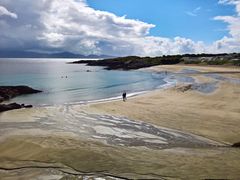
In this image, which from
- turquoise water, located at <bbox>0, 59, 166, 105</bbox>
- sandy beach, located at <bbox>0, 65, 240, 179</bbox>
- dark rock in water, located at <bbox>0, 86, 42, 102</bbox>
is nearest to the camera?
sandy beach, located at <bbox>0, 65, 240, 179</bbox>

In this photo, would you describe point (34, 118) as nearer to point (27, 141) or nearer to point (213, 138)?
point (27, 141)

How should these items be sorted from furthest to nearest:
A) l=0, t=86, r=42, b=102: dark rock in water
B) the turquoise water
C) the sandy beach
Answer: l=0, t=86, r=42, b=102: dark rock in water < the turquoise water < the sandy beach

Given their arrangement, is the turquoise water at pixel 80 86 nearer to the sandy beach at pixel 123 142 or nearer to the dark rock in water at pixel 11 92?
the dark rock in water at pixel 11 92

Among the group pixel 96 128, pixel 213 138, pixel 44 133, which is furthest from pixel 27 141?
pixel 213 138

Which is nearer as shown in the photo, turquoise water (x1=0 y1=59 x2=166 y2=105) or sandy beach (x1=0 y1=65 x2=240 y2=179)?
sandy beach (x1=0 y1=65 x2=240 y2=179)

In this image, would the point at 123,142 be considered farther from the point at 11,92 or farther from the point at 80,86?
the point at 80,86

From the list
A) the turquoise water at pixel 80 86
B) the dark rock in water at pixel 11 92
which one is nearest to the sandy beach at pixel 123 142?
the turquoise water at pixel 80 86

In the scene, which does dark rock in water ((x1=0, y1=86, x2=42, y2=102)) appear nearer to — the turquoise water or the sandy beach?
the turquoise water

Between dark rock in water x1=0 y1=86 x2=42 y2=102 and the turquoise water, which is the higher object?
dark rock in water x1=0 y1=86 x2=42 y2=102

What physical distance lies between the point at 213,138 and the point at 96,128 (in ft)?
27.2

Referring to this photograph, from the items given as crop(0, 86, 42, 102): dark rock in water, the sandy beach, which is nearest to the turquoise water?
crop(0, 86, 42, 102): dark rock in water

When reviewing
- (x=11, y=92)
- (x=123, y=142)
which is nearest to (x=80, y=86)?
(x=11, y=92)

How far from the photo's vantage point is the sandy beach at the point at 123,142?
13.8m

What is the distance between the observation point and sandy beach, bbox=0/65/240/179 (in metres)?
13.8
